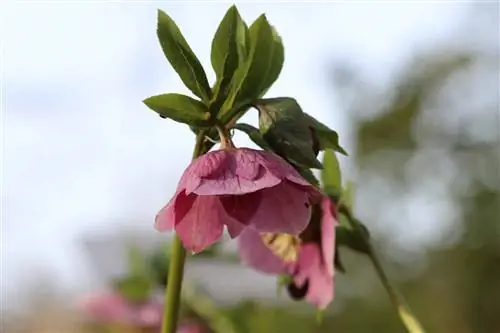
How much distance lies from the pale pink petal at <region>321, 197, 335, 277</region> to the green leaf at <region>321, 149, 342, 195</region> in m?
0.02

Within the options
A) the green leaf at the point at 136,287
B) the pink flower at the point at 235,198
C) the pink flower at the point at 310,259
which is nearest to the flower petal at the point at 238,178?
the pink flower at the point at 235,198

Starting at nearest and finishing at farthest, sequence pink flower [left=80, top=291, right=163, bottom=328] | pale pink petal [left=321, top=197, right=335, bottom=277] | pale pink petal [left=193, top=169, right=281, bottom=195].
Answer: pale pink petal [left=193, top=169, right=281, bottom=195] < pale pink petal [left=321, top=197, right=335, bottom=277] < pink flower [left=80, top=291, right=163, bottom=328]

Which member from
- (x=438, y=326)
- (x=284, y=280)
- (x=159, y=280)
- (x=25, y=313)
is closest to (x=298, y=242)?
(x=284, y=280)

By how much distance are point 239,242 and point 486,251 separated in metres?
3.88

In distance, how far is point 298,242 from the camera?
1.81 feet

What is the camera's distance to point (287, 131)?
442mm

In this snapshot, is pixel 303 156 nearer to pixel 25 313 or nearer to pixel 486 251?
pixel 25 313

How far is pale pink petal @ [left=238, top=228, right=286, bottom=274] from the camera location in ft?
1.89

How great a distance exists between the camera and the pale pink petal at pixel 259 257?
575mm

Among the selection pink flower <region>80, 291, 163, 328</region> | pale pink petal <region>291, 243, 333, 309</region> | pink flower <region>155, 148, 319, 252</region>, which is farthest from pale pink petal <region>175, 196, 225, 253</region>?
pink flower <region>80, 291, 163, 328</region>

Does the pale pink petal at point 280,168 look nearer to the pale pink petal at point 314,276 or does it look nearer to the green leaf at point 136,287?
the pale pink petal at point 314,276

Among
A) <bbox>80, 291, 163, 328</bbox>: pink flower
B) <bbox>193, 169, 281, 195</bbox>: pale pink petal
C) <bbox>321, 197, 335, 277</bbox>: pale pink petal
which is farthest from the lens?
<bbox>80, 291, 163, 328</bbox>: pink flower

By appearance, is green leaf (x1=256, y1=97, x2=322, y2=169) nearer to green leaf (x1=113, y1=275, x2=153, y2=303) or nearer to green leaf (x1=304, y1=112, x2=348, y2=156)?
green leaf (x1=304, y1=112, x2=348, y2=156)

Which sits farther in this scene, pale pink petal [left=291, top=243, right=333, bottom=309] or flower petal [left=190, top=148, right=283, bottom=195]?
pale pink petal [left=291, top=243, right=333, bottom=309]
